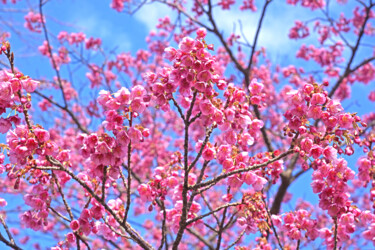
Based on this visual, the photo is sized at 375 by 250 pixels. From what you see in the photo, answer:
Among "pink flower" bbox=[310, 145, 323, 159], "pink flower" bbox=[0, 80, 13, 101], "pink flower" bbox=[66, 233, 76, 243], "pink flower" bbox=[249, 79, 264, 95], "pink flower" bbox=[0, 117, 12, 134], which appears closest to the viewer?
"pink flower" bbox=[0, 80, 13, 101]

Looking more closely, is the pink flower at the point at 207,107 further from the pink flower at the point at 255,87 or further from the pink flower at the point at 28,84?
the pink flower at the point at 28,84

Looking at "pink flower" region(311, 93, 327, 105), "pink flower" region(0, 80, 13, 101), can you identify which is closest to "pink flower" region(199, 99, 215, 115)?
"pink flower" region(311, 93, 327, 105)

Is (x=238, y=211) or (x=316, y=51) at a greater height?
(x=316, y=51)

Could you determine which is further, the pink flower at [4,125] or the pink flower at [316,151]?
the pink flower at [316,151]

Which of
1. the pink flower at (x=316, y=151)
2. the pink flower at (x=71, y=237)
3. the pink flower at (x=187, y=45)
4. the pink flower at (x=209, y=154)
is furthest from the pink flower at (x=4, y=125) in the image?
the pink flower at (x=316, y=151)

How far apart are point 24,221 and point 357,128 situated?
2653 mm

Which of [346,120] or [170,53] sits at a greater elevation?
[170,53]

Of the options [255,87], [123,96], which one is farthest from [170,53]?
[255,87]

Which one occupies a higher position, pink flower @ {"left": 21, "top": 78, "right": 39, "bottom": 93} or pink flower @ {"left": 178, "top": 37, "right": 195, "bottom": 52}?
pink flower @ {"left": 178, "top": 37, "right": 195, "bottom": 52}

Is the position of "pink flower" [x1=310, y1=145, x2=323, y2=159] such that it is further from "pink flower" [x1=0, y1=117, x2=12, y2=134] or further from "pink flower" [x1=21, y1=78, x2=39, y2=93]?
"pink flower" [x1=0, y1=117, x2=12, y2=134]

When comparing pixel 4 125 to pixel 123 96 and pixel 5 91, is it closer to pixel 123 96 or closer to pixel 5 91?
pixel 5 91

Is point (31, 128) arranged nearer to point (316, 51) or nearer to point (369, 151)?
point (369, 151)

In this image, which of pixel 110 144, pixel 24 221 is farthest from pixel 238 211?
pixel 24 221

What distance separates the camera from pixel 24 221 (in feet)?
9.18
